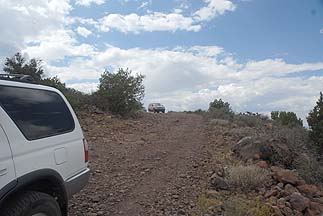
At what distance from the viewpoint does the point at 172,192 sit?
7.85 m

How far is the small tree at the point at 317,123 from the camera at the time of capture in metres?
14.8

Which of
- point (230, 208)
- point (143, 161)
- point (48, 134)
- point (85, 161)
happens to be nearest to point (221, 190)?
point (230, 208)

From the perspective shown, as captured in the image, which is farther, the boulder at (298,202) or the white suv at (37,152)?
→ the boulder at (298,202)

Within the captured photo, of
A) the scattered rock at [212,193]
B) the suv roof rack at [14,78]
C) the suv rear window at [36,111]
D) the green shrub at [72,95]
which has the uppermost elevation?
the green shrub at [72,95]

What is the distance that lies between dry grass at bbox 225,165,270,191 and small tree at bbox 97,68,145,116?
12628 millimetres

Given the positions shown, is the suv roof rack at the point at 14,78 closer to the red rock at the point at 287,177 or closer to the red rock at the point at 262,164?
the red rock at the point at 287,177

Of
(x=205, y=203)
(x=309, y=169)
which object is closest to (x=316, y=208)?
(x=205, y=203)

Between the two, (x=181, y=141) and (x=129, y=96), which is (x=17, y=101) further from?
(x=129, y=96)

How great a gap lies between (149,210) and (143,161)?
400 centimetres

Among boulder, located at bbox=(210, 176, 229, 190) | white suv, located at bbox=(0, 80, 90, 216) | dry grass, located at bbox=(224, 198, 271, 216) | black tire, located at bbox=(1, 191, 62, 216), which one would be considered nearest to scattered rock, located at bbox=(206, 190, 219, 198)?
boulder, located at bbox=(210, 176, 229, 190)

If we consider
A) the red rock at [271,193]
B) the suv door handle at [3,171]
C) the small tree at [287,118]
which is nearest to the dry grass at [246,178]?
the red rock at [271,193]

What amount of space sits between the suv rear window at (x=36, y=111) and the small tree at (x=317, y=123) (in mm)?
11772

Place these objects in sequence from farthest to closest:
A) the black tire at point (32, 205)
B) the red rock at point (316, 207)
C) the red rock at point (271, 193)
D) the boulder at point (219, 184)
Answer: the boulder at point (219, 184) → the red rock at point (271, 193) → the red rock at point (316, 207) → the black tire at point (32, 205)

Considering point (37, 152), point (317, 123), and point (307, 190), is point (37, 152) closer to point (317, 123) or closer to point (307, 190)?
point (307, 190)
